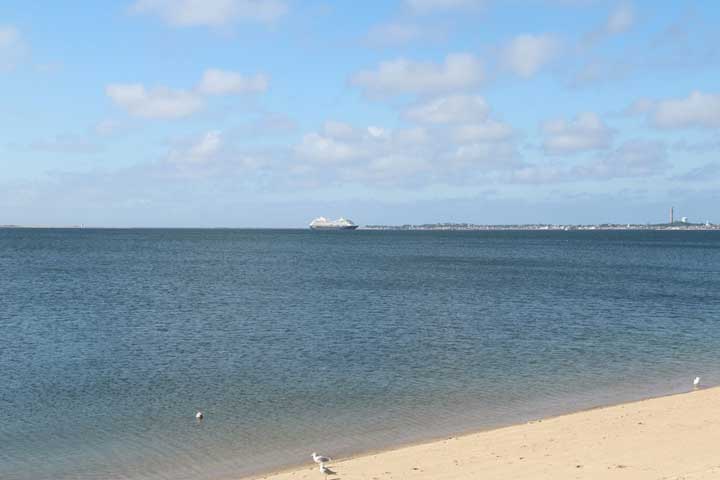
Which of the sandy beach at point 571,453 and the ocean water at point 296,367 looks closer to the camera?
the sandy beach at point 571,453

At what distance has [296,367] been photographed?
108 ft

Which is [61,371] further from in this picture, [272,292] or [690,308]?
[690,308]

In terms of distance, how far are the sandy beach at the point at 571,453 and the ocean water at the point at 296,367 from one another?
1954mm

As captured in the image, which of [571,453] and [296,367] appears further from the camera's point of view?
[296,367]

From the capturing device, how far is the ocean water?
21.8 m

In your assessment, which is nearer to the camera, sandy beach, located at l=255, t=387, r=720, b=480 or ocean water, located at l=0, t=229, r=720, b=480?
sandy beach, located at l=255, t=387, r=720, b=480

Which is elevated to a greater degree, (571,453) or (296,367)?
(571,453)

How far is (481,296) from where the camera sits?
65125mm

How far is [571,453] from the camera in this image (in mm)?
18500

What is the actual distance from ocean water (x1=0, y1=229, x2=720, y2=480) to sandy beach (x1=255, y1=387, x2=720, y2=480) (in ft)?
6.41

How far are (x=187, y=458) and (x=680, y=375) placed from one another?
2296 cm

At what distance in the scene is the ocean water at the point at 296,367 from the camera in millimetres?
21812

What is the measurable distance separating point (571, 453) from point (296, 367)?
16915mm

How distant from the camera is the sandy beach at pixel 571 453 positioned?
1678cm
